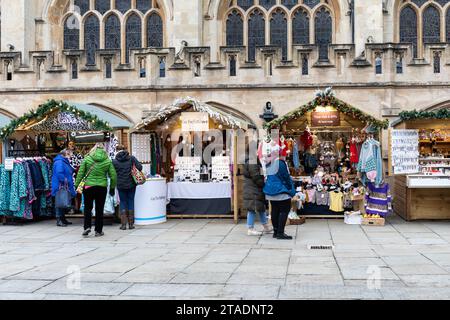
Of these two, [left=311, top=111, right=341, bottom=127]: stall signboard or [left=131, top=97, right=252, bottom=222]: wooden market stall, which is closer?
[left=131, top=97, right=252, bottom=222]: wooden market stall

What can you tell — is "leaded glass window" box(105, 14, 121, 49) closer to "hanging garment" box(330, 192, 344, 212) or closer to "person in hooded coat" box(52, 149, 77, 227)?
"person in hooded coat" box(52, 149, 77, 227)

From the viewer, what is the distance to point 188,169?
13.3 m

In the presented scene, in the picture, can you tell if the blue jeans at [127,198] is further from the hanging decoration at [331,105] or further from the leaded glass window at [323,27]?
the leaded glass window at [323,27]

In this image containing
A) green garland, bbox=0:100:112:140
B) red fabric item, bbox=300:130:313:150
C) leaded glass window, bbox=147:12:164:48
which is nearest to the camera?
green garland, bbox=0:100:112:140

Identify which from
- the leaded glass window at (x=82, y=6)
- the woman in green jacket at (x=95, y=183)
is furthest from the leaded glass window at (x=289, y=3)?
the woman in green jacket at (x=95, y=183)

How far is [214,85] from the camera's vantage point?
51.1 feet

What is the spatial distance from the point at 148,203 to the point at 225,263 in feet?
15.0

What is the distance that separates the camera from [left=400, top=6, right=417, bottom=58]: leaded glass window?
19.8 meters

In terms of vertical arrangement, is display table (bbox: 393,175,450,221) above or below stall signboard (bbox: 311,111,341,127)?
below

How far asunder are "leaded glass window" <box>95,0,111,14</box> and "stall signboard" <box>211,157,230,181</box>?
33.9 feet

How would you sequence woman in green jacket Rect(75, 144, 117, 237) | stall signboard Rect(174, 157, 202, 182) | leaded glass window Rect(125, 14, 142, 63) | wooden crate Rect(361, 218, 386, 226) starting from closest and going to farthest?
woman in green jacket Rect(75, 144, 117, 237)
wooden crate Rect(361, 218, 386, 226)
stall signboard Rect(174, 157, 202, 182)
leaded glass window Rect(125, 14, 142, 63)

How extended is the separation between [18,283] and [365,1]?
1470 centimetres

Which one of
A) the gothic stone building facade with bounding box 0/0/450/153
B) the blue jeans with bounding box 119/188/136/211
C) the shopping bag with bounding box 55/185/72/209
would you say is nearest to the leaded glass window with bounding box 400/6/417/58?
the gothic stone building facade with bounding box 0/0/450/153

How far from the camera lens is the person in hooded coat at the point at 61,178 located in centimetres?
1184
